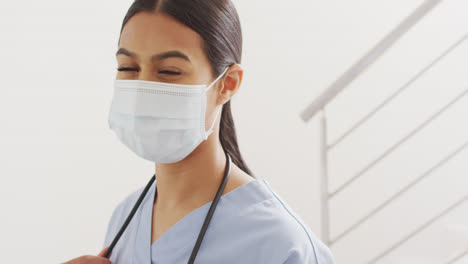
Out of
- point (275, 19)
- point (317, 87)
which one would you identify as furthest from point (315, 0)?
point (317, 87)

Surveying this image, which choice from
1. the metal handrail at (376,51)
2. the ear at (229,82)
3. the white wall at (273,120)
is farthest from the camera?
the white wall at (273,120)

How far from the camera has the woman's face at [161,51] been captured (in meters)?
0.73

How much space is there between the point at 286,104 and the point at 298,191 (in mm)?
532

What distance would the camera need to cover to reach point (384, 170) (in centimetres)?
232

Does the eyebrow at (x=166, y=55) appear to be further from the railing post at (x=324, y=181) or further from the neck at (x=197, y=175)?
the railing post at (x=324, y=181)

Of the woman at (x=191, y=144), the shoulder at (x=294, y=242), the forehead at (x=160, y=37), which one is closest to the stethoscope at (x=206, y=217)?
the woman at (x=191, y=144)

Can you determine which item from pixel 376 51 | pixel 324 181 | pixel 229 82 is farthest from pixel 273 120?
pixel 229 82

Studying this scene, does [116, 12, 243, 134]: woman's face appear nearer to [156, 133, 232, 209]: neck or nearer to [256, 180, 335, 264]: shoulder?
[156, 133, 232, 209]: neck

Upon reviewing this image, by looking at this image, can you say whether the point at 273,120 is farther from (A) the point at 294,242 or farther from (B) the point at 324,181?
(A) the point at 294,242

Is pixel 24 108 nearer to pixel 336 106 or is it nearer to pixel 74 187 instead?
pixel 74 187

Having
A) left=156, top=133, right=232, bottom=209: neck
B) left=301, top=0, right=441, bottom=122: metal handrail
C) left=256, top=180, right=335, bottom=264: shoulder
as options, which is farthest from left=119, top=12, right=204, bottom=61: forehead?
left=301, top=0, right=441, bottom=122: metal handrail

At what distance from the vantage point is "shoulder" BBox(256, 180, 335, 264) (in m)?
0.70

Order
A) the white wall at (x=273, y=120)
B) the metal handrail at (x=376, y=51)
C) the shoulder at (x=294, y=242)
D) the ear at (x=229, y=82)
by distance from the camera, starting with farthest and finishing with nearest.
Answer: the white wall at (x=273, y=120) < the metal handrail at (x=376, y=51) < the ear at (x=229, y=82) < the shoulder at (x=294, y=242)

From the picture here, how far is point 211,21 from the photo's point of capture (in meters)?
0.77
